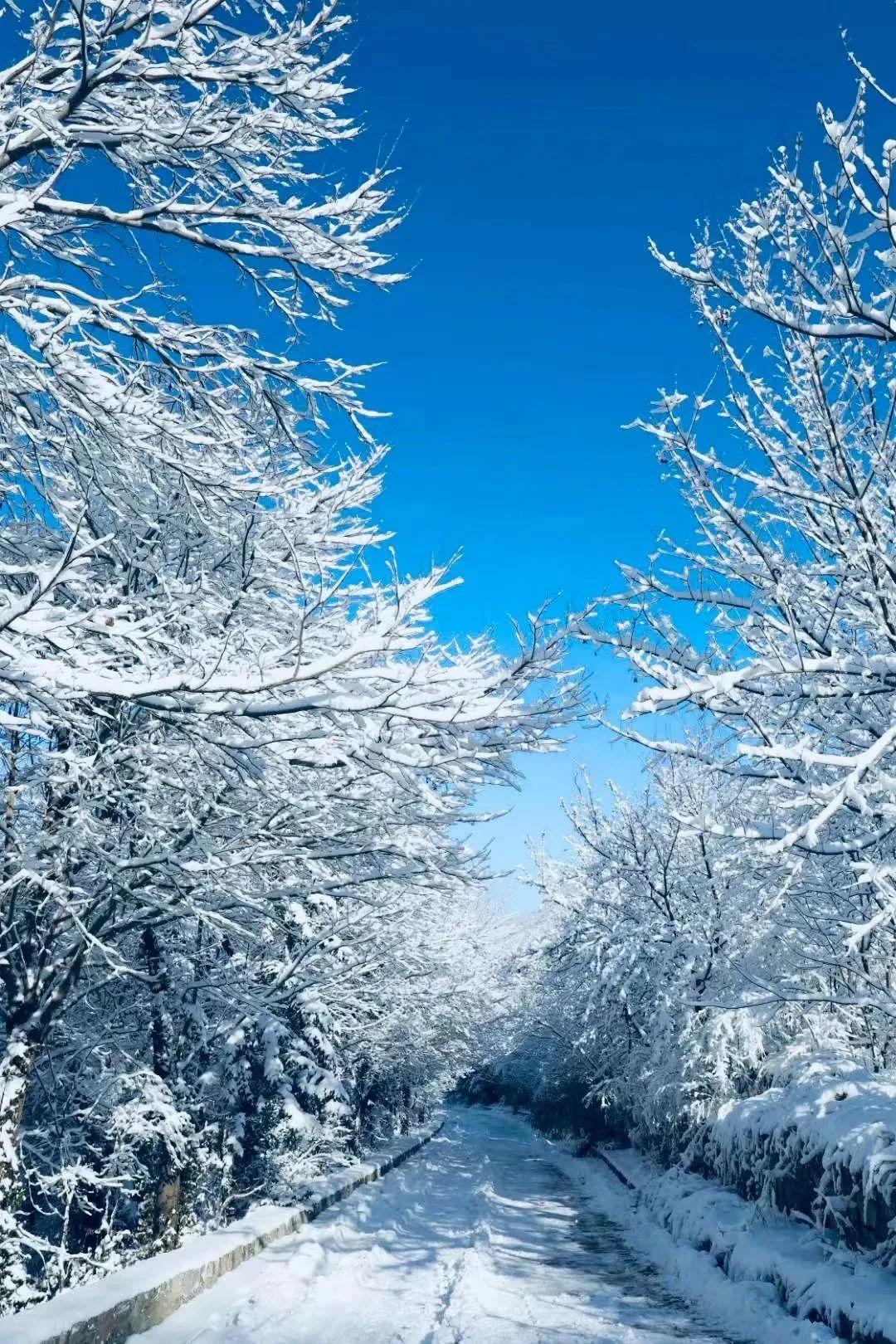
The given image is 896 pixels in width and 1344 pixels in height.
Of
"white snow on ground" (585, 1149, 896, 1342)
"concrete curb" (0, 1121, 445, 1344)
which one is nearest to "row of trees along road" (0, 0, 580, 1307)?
"concrete curb" (0, 1121, 445, 1344)

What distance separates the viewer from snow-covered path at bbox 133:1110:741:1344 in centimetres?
606

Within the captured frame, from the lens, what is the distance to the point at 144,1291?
5.10 meters

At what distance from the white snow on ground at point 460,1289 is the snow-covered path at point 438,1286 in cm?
2

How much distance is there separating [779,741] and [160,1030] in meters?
7.68

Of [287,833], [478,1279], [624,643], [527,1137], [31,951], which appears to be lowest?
[527,1137]

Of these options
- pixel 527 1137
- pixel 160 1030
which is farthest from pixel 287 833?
pixel 527 1137

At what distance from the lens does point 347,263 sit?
212 inches

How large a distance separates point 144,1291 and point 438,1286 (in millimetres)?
3930

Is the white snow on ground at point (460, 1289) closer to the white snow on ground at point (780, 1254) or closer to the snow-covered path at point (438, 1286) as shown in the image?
the snow-covered path at point (438, 1286)

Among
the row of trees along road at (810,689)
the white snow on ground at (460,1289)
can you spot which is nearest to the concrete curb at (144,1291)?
the white snow on ground at (460,1289)

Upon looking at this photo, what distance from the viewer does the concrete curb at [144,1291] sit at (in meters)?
4.11

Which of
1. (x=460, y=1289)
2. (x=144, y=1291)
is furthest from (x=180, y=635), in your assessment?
(x=460, y=1289)

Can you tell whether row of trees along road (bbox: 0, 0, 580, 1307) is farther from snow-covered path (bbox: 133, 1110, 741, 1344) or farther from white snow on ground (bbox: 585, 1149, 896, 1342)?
white snow on ground (bbox: 585, 1149, 896, 1342)

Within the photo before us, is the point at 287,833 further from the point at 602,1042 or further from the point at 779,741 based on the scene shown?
the point at 602,1042
